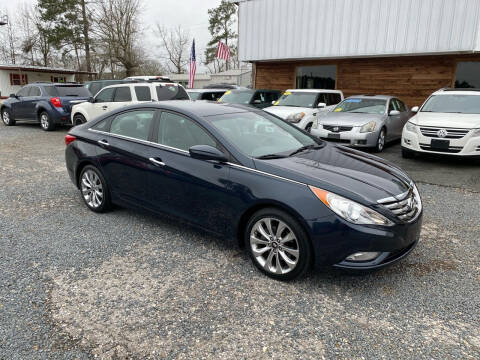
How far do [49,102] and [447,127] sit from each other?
39.3 ft

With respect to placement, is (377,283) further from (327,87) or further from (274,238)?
(327,87)

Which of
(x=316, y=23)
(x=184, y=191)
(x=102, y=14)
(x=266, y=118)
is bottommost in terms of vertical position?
(x=184, y=191)

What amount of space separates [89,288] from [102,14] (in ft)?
118

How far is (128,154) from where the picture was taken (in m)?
4.15

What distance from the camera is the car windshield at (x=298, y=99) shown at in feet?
36.0

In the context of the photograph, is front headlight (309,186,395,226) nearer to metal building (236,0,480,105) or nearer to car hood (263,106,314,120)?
car hood (263,106,314,120)

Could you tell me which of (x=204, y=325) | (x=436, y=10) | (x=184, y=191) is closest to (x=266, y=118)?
(x=184, y=191)

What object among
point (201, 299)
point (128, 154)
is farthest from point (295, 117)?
point (201, 299)

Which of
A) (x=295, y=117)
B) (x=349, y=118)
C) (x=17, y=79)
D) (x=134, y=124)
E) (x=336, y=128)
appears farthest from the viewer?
(x=17, y=79)

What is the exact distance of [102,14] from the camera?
33.5m

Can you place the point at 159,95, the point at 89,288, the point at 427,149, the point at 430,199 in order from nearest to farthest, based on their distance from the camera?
the point at 89,288 < the point at 430,199 < the point at 427,149 < the point at 159,95

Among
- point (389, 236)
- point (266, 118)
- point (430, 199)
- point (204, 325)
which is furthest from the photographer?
point (430, 199)

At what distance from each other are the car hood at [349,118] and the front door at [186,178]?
6.04 metres

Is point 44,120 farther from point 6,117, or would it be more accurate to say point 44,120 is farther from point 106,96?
point 106,96
